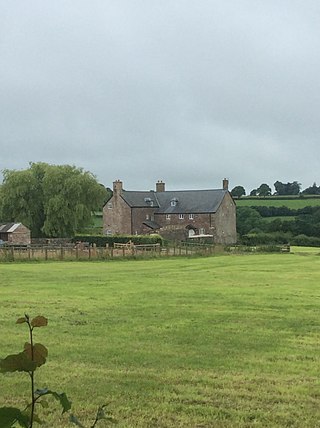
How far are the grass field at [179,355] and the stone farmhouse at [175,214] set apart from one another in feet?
214

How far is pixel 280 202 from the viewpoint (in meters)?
141

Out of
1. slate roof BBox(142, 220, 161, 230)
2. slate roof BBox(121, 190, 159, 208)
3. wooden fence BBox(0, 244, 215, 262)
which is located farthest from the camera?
slate roof BBox(142, 220, 161, 230)

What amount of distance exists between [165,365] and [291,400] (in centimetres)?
270

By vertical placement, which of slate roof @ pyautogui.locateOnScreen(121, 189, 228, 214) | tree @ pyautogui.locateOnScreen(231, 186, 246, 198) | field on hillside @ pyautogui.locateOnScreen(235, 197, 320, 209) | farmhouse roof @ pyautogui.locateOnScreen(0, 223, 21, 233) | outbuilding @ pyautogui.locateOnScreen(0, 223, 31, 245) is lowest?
outbuilding @ pyautogui.locateOnScreen(0, 223, 31, 245)

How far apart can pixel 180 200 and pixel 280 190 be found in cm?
8091

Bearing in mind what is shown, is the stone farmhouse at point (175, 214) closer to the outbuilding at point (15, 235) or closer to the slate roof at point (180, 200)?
the slate roof at point (180, 200)

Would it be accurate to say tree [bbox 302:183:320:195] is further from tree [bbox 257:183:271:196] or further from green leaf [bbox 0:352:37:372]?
green leaf [bbox 0:352:37:372]

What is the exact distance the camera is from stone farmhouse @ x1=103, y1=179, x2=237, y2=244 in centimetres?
8738

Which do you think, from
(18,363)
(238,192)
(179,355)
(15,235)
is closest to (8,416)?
(18,363)

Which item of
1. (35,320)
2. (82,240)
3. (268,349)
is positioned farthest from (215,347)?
(82,240)

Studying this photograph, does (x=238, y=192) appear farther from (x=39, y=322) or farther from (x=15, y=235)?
(x=39, y=322)

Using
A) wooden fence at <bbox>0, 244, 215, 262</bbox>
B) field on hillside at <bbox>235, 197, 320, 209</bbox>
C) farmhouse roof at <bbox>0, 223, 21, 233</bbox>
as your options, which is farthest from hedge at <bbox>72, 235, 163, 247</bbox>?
field on hillside at <bbox>235, 197, 320, 209</bbox>

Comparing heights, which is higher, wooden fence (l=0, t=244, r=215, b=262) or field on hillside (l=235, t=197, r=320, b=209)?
field on hillside (l=235, t=197, r=320, b=209)

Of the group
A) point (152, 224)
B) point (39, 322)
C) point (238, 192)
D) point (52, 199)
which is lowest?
point (39, 322)
